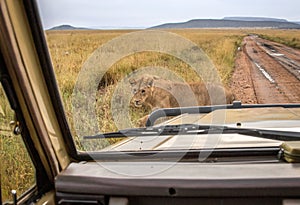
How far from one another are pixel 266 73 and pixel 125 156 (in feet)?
3.35

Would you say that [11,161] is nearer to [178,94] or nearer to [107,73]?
[107,73]

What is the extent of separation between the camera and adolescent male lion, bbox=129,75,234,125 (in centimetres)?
186

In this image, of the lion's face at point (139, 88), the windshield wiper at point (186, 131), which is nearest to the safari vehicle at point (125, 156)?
the windshield wiper at point (186, 131)

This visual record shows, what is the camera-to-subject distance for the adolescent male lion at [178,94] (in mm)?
1858

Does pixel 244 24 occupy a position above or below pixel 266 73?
above

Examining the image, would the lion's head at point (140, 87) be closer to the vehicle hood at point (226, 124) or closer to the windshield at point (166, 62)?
the windshield at point (166, 62)

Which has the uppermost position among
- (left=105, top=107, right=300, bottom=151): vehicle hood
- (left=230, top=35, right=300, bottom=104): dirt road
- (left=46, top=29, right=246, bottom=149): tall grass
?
(left=46, top=29, right=246, bottom=149): tall grass

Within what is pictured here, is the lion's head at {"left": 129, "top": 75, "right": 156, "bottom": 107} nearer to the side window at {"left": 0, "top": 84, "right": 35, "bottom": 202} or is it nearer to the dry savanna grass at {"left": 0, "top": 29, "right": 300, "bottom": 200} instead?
the dry savanna grass at {"left": 0, "top": 29, "right": 300, "bottom": 200}

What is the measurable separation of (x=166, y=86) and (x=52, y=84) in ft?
2.97

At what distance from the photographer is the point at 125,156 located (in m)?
1.64

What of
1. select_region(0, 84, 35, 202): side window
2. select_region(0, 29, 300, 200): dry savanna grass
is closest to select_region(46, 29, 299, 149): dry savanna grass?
select_region(0, 29, 300, 200): dry savanna grass

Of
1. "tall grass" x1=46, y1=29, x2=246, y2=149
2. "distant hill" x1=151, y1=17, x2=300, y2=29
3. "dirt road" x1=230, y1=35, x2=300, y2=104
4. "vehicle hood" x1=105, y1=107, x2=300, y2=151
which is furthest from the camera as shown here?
"dirt road" x1=230, y1=35, x2=300, y2=104

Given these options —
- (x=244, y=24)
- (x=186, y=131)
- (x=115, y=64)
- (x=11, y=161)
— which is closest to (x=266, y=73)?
(x=244, y=24)

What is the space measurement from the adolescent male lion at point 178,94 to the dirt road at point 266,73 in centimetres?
11
